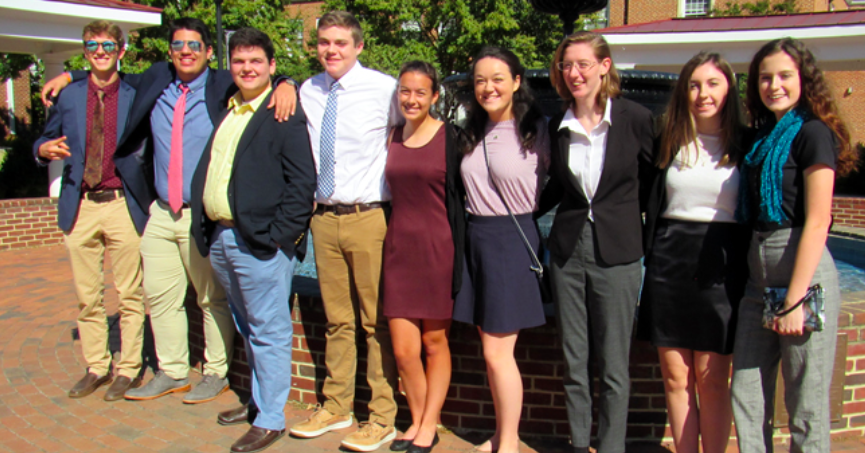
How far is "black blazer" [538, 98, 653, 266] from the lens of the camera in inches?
118

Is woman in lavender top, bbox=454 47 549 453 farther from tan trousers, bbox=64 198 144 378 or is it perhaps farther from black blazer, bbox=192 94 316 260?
tan trousers, bbox=64 198 144 378

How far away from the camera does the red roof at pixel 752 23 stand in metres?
12.5

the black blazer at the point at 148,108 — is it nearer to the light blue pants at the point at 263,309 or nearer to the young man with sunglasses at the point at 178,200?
the young man with sunglasses at the point at 178,200

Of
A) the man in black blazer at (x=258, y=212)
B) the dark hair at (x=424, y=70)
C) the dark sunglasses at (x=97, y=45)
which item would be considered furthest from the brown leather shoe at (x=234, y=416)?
the dark sunglasses at (x=97, y=45)

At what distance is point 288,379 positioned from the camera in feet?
12.5

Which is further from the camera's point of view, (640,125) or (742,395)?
(640,125)

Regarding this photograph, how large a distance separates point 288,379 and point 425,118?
1654 millimetres

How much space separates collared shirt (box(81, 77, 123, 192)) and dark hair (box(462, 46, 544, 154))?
238 cm

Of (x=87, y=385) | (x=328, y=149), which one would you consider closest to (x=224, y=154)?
(x=328, y=149)

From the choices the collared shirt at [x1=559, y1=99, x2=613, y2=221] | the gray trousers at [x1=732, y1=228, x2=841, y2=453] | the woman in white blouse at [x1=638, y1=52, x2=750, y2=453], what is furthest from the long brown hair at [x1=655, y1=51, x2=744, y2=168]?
the gray trousers at [x1=732, y1=228, x2=841, y2=453]

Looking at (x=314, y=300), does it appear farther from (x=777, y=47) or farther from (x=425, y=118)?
(x=777, y=47)

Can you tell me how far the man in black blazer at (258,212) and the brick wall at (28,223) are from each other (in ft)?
24.6

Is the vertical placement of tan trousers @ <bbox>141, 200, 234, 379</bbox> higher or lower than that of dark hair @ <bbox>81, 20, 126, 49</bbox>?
lower

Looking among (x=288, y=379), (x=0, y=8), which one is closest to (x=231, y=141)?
(x=288, y=379)
